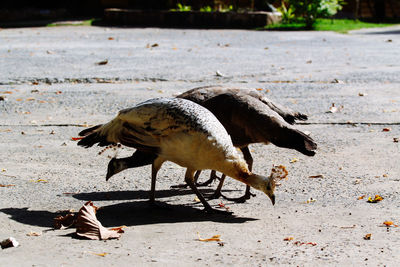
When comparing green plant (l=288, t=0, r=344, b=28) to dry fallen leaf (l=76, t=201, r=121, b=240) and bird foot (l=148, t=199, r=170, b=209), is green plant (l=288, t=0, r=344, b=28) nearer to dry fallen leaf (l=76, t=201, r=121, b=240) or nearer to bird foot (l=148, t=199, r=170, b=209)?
bird foot (l=148, t=199, r=170, b=209)

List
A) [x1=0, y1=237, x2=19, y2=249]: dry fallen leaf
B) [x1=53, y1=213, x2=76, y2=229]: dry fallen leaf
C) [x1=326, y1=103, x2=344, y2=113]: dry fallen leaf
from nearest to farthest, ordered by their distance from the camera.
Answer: [x1=0, y1=237, x2=19, y2=249]: dry fallen leaf < [x1=53, y1=213, x2=76, y2=229]: dry fallen leaf < [x1=326, y1=103, x2=344, y2=113]: dry fallen leaf

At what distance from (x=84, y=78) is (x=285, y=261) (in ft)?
23.1

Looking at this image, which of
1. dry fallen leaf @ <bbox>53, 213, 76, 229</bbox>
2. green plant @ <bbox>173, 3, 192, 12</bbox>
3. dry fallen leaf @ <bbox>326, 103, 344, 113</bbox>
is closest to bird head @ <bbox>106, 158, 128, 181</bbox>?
dry fallen leaf @ <bbox>53, 213, 76, 229</bbox>

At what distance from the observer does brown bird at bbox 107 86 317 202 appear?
4859 mm

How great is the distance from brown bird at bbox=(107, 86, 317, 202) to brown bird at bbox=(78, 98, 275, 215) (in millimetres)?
318

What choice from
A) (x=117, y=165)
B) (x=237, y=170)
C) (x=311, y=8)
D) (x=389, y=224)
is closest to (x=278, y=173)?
(x=237, y=170)

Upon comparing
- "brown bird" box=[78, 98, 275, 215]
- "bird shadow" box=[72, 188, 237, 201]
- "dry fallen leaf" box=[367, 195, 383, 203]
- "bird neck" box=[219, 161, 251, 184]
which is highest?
"brown bird" box=[78, 98, 275, 215]

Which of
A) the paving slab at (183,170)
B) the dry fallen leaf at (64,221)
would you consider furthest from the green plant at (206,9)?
the dry fallen leaf at (64,221)

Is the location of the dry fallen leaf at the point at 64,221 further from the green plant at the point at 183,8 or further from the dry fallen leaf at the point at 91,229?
the green plant at the point at 183,8

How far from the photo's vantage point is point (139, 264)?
358 centimetres

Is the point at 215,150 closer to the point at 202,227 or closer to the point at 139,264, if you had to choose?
the point at 202,227

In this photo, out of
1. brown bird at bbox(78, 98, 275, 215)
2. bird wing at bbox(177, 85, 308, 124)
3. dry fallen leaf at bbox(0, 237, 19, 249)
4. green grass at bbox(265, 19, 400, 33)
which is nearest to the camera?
dry fallen leaf at bbox(0, 237, 19, 249)

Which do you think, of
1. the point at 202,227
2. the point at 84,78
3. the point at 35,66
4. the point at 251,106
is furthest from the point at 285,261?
the point at 35,66

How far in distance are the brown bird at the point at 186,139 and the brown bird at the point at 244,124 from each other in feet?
1.04
